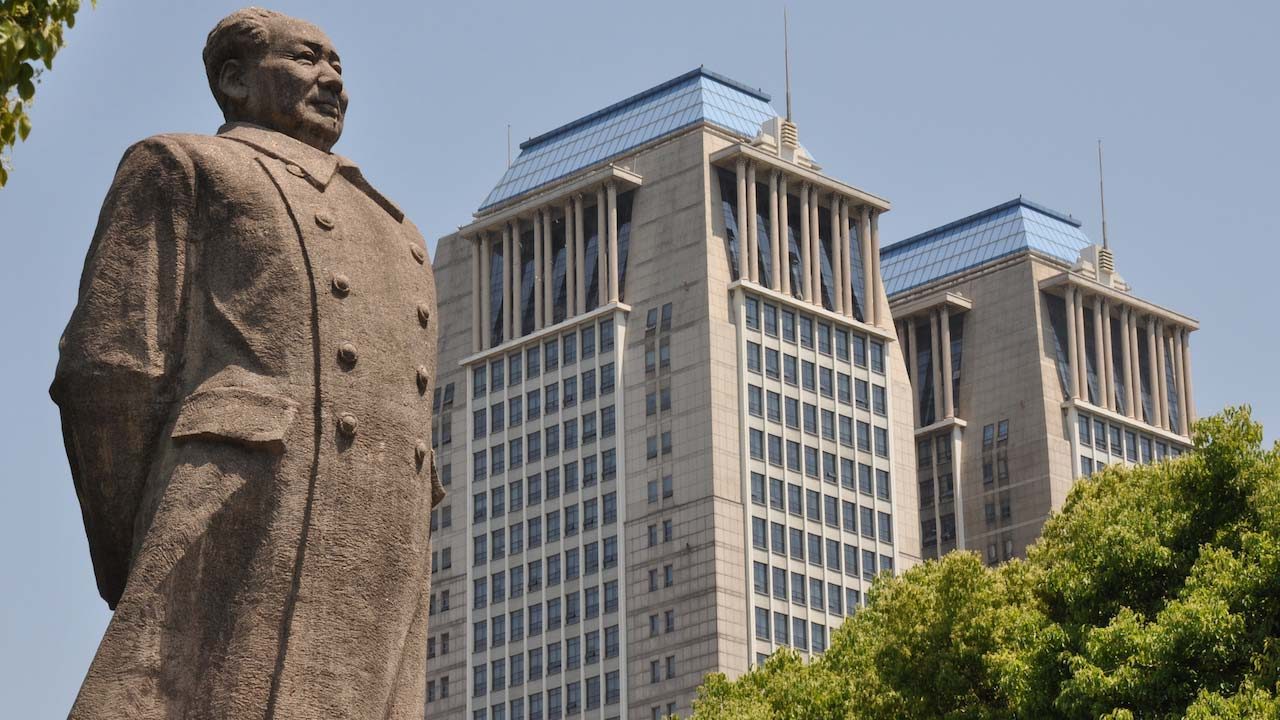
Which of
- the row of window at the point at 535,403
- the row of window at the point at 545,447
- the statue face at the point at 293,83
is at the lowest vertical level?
the statue face at the point at 293,83

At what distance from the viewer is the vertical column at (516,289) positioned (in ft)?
365

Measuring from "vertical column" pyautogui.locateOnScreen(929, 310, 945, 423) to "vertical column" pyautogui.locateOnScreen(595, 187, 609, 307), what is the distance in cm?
2351

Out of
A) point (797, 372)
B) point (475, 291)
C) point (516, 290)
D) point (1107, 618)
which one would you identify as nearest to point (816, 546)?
point (797, 372)

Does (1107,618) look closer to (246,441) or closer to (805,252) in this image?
(246,441)

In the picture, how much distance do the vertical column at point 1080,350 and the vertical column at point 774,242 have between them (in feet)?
70.9

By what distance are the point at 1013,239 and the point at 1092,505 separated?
309ft

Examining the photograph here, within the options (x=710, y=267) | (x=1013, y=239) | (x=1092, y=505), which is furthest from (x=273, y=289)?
(x=1013, y=239)

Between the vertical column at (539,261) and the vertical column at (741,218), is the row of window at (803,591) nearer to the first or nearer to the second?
the vertical column at (741,218)

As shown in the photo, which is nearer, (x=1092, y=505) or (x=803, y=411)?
(x=1092, y=505)

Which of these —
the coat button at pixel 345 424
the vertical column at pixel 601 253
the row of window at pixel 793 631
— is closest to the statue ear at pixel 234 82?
the coat button at pixel 345 424

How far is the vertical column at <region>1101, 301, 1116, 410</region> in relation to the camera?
123 metres

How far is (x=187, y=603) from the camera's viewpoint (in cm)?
1093

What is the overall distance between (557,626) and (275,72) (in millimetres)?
94130

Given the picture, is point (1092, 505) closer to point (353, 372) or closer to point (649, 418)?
point (353, 372)
